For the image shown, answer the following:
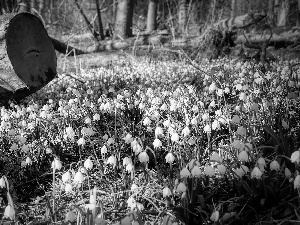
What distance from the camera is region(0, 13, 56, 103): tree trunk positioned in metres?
3.27

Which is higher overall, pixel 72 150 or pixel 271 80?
pixel 271 80

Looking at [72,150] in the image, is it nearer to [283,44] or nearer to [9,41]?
[9,41]

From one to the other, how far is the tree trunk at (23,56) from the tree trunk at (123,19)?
751cm

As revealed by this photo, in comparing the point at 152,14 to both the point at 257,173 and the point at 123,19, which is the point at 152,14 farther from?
the point at 257,173

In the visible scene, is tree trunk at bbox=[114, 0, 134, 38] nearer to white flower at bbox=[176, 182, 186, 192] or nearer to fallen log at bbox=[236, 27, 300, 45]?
fallen log at bbox=[236, 27, 300, 45]

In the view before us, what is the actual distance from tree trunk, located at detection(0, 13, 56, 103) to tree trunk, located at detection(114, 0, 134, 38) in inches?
296

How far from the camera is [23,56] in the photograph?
3467 millimetres

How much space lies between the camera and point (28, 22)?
3.52m

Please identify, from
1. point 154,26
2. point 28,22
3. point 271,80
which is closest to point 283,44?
point 271,80

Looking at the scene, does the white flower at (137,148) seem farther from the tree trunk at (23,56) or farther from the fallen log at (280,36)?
the fallen log at (280,36)

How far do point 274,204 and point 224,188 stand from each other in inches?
12.3

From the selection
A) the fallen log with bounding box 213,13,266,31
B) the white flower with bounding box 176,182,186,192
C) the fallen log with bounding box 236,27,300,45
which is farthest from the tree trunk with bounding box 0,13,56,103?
the fallen log with bounding box 213,13,266,31

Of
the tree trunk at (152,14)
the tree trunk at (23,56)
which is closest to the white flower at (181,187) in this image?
the tree trunk at (23,56)

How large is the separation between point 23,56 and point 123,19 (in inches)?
320
